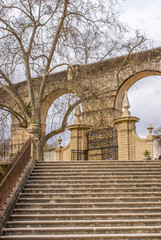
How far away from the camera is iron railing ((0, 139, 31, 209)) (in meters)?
7.12

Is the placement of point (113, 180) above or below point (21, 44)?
below

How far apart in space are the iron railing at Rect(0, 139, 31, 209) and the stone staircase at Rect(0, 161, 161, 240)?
40 centimetres

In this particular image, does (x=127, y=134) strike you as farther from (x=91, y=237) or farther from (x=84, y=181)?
(x=91, y=237)

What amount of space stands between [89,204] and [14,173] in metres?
2.19

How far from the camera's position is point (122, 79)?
19.0 metres

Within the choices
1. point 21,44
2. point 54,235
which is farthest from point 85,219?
point 21,44

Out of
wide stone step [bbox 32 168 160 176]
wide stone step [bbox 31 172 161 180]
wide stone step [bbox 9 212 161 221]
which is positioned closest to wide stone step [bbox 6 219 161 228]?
wide stone step [bbox 9 212 161 221]

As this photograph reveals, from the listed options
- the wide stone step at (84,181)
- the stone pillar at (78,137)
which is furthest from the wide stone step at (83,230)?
the stone pillar at (78,137)

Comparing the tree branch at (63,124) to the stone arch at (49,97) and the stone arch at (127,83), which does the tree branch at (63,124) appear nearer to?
the stone arch at (127,83)

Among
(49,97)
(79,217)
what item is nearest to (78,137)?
(49,97)

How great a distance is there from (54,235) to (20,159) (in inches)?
131

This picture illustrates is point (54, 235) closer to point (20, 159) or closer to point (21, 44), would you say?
point (20, 159)

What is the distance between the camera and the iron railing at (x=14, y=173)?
712 centimetres

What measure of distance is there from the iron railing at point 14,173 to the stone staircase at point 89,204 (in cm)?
40
